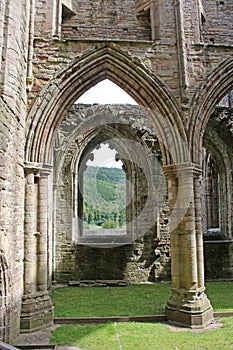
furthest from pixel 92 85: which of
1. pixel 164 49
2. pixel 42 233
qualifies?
pixel 42 233

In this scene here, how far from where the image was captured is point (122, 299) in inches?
305

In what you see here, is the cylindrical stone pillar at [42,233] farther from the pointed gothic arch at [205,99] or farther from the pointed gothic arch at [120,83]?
the pointed gothic arch at [205,99]

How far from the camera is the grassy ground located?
464cm

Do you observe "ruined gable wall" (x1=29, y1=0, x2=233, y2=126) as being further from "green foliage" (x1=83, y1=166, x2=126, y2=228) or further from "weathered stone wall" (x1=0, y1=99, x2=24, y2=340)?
"green foliage" (x1=83, y1=166, x2=126, y2=228)

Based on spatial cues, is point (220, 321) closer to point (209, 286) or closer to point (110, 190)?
point (209, 286)

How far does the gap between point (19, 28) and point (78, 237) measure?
686 centimetres

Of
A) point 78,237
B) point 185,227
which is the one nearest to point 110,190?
point 78,237

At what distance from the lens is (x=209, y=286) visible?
9148 millimetres

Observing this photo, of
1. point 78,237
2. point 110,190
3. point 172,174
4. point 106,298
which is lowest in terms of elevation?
point 106,298

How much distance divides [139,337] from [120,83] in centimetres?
464

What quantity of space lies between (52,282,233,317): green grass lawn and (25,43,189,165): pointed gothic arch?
309cm

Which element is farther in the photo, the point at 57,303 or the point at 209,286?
the point at 209,286

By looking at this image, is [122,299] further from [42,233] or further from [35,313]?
[42,233]

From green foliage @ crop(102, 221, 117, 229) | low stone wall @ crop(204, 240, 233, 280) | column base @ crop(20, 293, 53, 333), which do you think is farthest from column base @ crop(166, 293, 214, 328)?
green foliage @ crop(102, 221, 117, 229)
